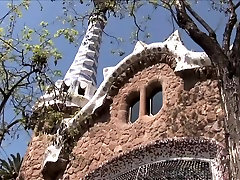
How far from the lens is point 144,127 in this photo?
7285 millimetres

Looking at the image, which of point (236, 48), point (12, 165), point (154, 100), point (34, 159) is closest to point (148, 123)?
point (154, 100)

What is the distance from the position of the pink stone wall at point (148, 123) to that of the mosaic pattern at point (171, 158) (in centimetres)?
15

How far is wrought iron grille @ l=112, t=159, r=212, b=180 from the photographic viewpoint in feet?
20.7

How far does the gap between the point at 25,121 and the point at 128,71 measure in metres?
2.57

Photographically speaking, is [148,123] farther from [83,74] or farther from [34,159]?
[83,74]

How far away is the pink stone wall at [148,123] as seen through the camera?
6.69 m

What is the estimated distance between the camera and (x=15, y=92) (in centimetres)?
691

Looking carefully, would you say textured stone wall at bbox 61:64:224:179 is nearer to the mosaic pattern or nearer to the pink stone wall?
the pink stone wall

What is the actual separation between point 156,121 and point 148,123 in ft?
0.56

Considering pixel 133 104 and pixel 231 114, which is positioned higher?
pixel 133 104

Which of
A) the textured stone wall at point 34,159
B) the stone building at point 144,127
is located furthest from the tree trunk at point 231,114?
the textured stone wall at point 34,159

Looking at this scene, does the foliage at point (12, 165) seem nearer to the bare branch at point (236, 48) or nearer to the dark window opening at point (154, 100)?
the dark window opening at point (154, 100)

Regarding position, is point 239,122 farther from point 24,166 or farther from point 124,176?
point 24,166

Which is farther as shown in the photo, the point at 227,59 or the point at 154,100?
the point at 154,100
